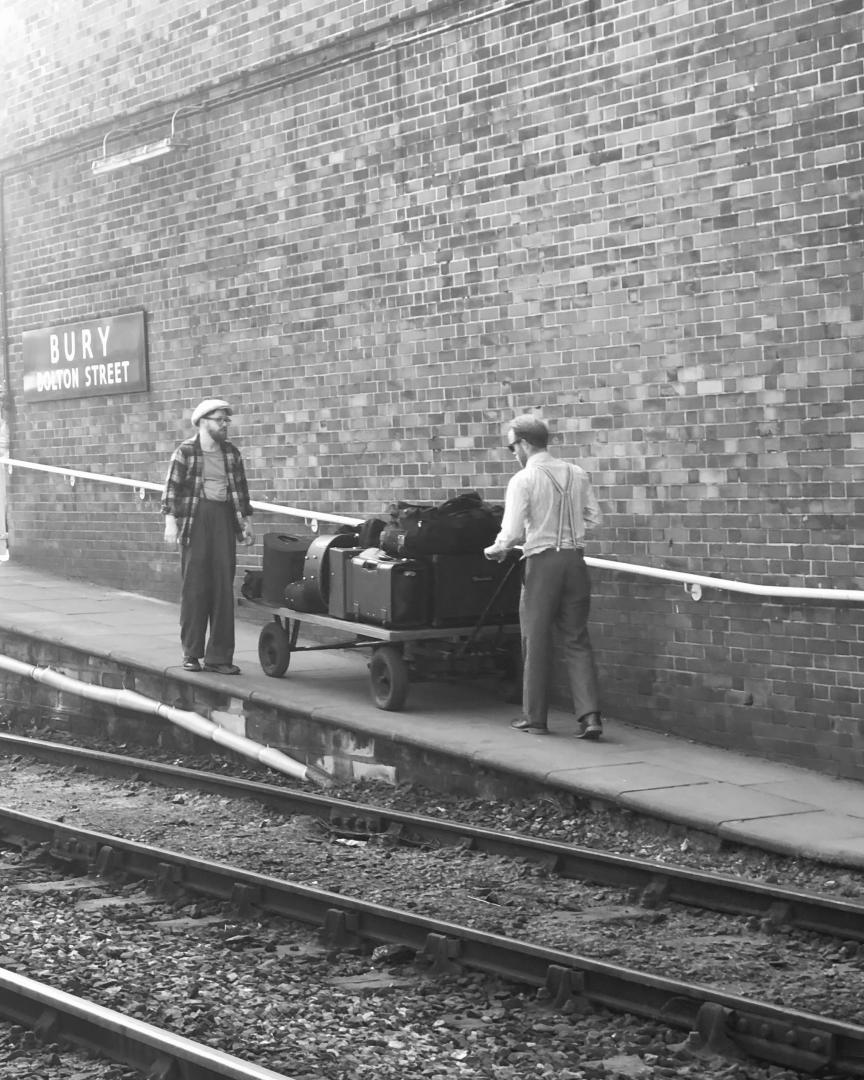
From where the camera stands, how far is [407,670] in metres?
10.5

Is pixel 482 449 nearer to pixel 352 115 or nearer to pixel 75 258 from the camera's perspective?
pixel 352 115

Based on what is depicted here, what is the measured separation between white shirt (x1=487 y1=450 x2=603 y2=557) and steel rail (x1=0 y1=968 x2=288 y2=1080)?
4.50 meters

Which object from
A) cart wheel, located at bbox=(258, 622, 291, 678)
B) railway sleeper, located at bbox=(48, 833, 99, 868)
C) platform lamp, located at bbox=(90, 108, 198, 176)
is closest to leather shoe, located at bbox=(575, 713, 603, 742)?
cart wheel, located at bbox=(258, 622, 291, 678)

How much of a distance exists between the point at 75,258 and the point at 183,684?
574 cm

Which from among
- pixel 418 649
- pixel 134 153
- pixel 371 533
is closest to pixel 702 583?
pixel 418 649

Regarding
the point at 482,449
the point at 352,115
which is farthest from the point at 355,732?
the point at 352,115

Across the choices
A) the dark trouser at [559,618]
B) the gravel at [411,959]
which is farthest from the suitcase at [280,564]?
the gravel at [411,959]

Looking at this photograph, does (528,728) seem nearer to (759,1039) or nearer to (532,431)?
(532,431)

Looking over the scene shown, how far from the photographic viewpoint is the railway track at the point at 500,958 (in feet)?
17.2

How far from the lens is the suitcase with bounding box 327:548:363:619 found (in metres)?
10.7

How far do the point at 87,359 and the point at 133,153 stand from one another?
201cm

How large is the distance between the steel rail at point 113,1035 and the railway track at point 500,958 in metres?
1.30

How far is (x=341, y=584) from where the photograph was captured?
10750 millimetres

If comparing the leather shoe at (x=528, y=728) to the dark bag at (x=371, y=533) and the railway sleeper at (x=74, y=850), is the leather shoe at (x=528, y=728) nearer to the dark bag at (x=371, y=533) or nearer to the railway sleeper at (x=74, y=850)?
the dark bag at (x=371, y=533)
